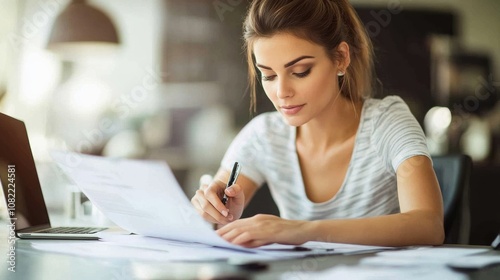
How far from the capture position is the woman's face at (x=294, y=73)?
121 cm

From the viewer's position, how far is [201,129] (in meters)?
4.52

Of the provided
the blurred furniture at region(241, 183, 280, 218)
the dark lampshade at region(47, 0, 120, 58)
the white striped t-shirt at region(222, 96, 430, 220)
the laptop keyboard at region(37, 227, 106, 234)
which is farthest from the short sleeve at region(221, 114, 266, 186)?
the dark lampshade at region(47, 0, 120, 58)

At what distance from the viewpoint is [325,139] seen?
1.47 m

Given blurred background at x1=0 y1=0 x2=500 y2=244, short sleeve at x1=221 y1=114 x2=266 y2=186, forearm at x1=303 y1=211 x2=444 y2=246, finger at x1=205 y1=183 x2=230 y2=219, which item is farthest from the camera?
blurred background at x1=0 y1=0 x2=500 y2=244

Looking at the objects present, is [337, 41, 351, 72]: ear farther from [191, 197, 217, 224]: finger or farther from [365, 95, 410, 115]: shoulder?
[191, 197, 217, 224]: finger

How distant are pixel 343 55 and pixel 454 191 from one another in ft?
1.33

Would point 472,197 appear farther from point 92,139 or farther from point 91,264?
point 92,139

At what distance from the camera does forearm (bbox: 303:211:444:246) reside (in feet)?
2.91

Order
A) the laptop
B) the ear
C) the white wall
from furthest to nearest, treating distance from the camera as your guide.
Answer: the white wall
the ear
the laptop

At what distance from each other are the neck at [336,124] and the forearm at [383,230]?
0.48 m

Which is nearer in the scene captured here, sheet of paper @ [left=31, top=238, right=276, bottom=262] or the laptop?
sheet of paper @ [left=31, top=238, right=276, bottom=262]

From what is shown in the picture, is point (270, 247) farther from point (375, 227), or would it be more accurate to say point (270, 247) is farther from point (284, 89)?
point (284, 89)

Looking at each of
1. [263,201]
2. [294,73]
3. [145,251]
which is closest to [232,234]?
[145,251]

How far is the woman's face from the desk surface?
52 centimetres
